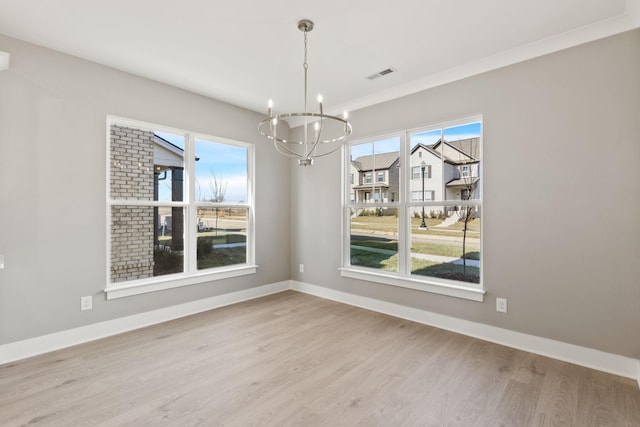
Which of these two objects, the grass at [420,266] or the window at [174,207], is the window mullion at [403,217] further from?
the window at [174,207]

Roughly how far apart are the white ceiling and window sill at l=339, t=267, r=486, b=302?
2.18 meters

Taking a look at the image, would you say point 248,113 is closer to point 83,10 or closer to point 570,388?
point 83,10

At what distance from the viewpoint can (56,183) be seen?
2781mm

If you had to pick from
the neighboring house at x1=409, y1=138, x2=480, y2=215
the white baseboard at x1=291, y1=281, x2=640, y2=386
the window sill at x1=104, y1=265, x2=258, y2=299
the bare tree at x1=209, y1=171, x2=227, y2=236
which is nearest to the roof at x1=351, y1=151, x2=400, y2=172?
the neighboring house at x1=409, y1=138, x2=480, y2=215

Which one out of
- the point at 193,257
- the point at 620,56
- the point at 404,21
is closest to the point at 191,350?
the point at 193,257

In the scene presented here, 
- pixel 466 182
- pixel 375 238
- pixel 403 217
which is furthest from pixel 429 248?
pixel 466 182

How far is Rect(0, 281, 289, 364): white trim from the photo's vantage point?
8.51ft

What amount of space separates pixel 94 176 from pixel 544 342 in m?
4.44

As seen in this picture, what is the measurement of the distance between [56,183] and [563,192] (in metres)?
4.46

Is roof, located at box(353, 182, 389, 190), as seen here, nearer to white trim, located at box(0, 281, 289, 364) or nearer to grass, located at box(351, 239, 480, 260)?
grass, located at box(351, 239, 480, 260)

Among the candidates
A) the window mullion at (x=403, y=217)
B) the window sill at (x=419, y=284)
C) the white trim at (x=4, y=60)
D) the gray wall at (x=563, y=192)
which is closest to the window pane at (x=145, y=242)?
the white trim at (x=4, y=60)

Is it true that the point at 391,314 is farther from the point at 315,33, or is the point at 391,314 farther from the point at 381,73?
the point at 315,33

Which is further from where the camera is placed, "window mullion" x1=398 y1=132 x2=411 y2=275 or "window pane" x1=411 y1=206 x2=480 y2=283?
"window mullion" x1=398 y1=132 x2=411 y2=275

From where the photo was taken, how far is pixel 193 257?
150 inches
